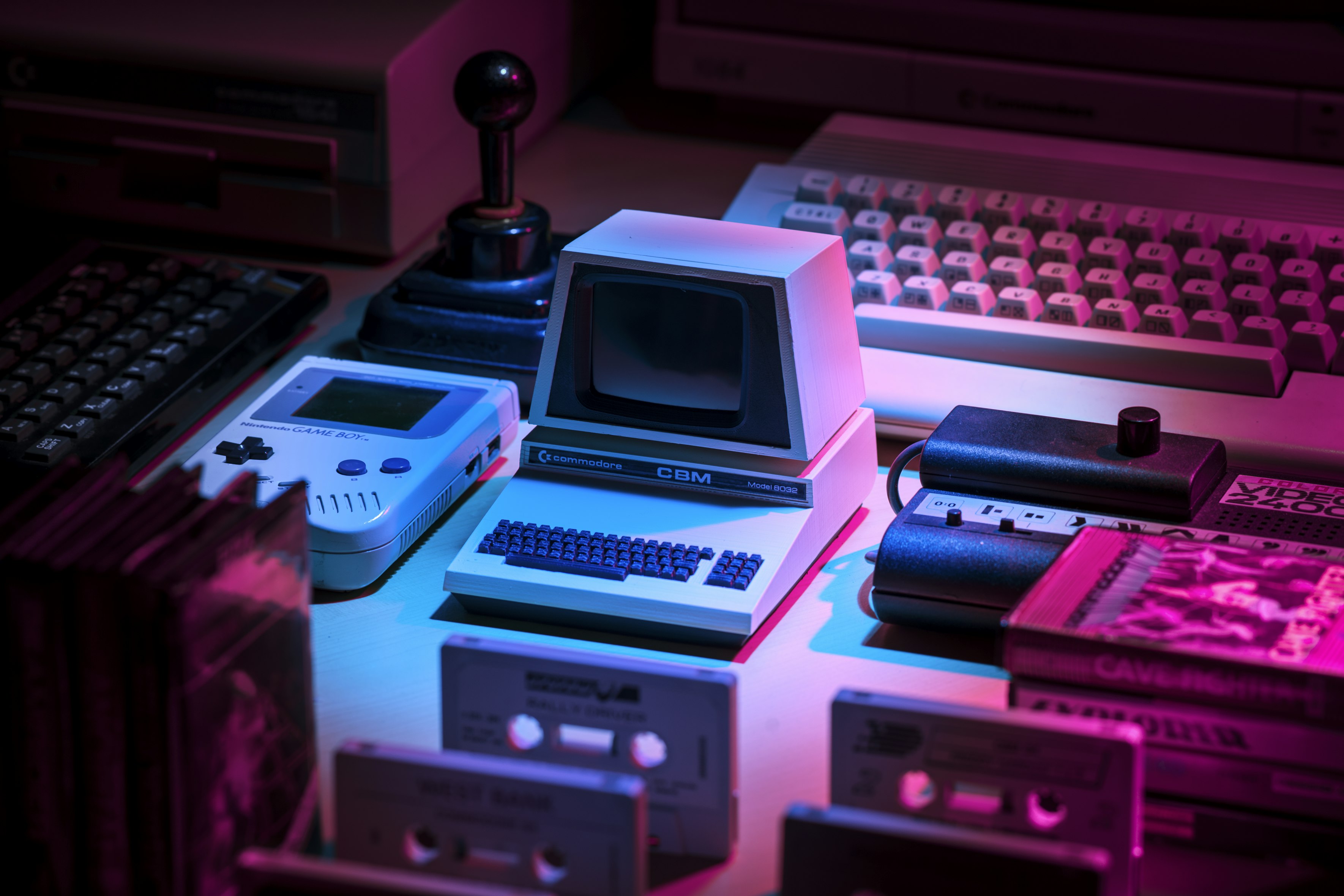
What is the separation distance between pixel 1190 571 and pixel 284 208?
932 millimetres

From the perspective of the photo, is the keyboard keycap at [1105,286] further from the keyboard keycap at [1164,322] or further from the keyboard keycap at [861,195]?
the keyboard keycap at [861,195]

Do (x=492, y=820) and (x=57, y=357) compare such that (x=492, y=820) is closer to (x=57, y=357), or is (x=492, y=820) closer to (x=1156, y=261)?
(x=57, y=357)

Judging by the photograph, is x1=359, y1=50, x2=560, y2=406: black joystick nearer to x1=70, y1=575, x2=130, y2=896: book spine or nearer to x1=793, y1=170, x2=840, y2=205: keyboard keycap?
x1=793, y1=170, x2=840, y2=205: keyboard keycap

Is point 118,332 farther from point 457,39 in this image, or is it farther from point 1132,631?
point 1132,631

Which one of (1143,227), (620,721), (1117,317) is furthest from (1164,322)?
(620,721)

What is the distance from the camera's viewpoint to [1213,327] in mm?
1231

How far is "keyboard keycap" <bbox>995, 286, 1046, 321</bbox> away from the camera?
4.17ft

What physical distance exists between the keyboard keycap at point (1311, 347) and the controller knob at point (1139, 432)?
220 mm

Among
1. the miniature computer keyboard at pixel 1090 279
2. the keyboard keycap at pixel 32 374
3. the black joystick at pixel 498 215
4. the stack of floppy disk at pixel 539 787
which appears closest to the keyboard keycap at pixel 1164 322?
the miniature computer keyboard at pixel 1090 279

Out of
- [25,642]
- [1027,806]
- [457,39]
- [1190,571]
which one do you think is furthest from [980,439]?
[457,39]

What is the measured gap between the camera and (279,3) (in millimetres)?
1579

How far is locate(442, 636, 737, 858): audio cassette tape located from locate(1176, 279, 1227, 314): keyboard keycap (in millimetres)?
629

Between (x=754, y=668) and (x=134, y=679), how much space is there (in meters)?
0.38

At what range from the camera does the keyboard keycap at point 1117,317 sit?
126 centimetres
